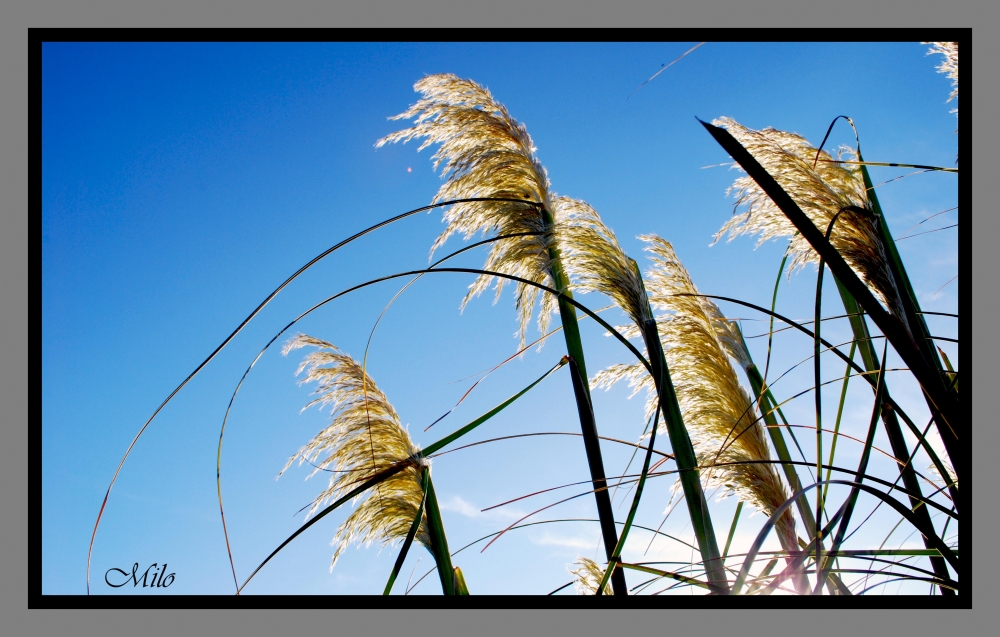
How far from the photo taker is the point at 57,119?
6.10ft

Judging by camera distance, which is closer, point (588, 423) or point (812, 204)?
point (812, 204)

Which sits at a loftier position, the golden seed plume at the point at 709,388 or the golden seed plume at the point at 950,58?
the golden seed plume at the point at 950,58

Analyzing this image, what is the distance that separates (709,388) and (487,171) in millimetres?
1058

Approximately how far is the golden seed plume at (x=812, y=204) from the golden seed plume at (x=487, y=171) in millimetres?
618

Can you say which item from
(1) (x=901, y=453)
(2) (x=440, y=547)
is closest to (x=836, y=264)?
(1) (x=901, y=453)

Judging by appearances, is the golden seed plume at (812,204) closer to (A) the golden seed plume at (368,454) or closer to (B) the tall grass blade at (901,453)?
(B) the tall grass blade at (901,453)

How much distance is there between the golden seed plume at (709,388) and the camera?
6.22 ft

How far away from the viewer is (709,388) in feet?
6.81

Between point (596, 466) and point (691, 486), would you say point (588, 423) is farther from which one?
point (691, 486)

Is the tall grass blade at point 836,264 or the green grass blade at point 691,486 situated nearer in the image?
the tall grass blade at point 836,264

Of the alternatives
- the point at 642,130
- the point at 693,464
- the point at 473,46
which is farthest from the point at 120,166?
the point at 693,464

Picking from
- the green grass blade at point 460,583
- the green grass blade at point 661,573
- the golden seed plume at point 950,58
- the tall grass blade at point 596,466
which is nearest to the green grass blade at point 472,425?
the tall grass blade at point 596,466

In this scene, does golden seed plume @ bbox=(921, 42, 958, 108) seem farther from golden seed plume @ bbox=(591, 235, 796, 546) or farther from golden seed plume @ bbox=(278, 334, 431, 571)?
golden seed plume @ bbox=(278, 334, 431, 571)

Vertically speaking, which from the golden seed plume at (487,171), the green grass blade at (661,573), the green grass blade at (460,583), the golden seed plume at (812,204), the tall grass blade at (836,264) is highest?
the golden seed plume at (487,171)
